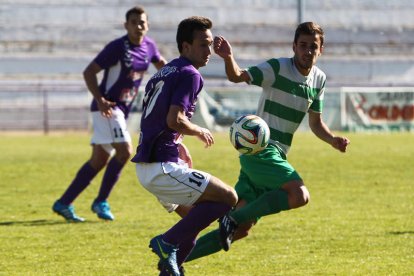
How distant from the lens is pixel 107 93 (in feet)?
32.1

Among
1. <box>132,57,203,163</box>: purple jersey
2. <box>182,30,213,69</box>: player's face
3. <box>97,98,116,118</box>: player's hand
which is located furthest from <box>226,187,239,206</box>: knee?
<box>97,98,116,118</box>: player's hand

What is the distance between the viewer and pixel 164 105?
19.0ft

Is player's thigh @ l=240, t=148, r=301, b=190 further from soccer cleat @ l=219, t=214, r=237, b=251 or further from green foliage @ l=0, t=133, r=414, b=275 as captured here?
green foliage @ l=0, t=133, r=414, b=275

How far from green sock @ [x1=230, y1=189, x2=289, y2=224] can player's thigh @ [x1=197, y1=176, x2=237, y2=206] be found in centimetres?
70

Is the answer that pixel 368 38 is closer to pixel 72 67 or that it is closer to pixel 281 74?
pixel 72 67

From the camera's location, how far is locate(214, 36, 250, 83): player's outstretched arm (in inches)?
258

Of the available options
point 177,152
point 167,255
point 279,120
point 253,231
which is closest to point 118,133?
point 253,231

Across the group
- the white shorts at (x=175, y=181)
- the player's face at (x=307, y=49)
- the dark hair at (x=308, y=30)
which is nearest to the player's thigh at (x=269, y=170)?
the player's face at (x=307, y=49)

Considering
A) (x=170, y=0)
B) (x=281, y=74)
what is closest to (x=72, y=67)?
(x=170, y=0)

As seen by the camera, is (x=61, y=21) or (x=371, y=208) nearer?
(x=371, y=208)

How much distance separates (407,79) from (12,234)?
26.2 meters

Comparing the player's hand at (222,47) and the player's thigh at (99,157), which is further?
the player's thigh at (99,157)

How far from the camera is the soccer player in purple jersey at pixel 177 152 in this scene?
574cm

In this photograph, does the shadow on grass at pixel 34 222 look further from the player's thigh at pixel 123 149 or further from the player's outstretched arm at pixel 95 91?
the player's outstretched arm at pixel 95 91
